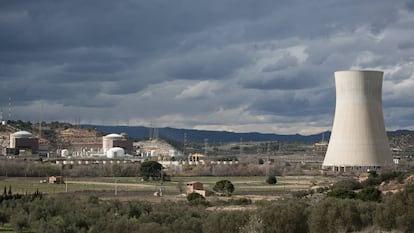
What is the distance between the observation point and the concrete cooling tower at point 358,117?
5191 cm

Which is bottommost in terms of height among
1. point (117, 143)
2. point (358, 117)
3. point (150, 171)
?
point (150, 171)

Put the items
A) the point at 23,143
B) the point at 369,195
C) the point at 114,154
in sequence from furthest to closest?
the point at 23,143 → the point at 114,154 → the point at 369,195

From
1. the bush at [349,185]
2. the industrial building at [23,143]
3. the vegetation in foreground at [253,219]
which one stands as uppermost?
the industrial building at [23,143]

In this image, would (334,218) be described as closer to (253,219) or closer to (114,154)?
(253,219)

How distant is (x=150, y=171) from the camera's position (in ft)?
235

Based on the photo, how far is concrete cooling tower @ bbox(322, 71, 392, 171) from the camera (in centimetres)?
5191

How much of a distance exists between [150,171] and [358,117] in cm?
2561

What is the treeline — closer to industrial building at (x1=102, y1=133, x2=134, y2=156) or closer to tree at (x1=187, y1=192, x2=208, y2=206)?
tree at (x1=187, y1=192, x2=208, y2=206)

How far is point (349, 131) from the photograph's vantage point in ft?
172

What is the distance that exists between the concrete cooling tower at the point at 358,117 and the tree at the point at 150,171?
22.1m

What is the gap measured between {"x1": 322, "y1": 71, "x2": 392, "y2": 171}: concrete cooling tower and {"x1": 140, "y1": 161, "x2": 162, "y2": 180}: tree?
22.1 m

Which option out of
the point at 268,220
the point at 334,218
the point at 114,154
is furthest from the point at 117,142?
the point at 334,218

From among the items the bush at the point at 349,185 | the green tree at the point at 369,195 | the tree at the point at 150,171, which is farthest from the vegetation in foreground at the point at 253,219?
the tree at the point at 150,171

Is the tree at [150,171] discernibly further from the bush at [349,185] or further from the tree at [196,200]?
the tree at [196,200]
